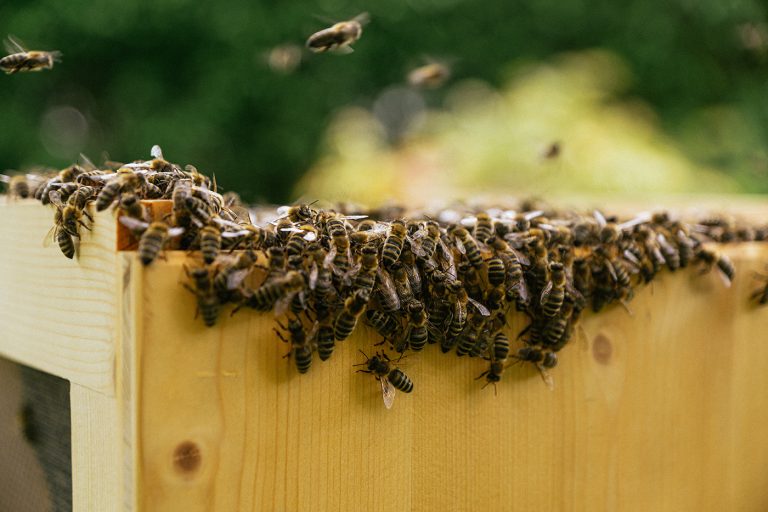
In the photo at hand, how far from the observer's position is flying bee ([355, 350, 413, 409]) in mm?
2012

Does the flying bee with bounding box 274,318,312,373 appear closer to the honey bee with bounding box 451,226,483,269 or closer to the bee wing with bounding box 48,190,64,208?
the honey bee with bounding box 451,226,483,269

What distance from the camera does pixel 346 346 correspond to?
6.56 ft

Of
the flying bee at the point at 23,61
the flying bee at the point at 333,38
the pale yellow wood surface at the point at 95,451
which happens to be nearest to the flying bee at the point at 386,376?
the pale yellow wood surface at the point at 95,451

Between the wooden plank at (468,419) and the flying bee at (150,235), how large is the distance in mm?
44

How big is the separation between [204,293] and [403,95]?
723 inches

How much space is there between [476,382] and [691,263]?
44.9 inches

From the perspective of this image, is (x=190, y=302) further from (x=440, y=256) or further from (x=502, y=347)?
(x=502, y=347)

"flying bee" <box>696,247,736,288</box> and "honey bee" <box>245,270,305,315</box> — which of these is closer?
"honey bee" <box>245,270,305,315</box>

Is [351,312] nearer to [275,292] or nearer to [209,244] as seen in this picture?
[275,292]

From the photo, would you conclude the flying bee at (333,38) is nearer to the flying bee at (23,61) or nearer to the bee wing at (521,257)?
the flying bee at (23,61)

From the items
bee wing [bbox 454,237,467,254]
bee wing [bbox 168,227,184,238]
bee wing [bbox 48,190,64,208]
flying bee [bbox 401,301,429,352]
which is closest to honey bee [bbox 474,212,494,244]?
bee wing [bbox 454,237,467,254]

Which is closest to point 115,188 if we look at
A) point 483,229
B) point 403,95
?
point 483,229

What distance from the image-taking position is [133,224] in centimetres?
171

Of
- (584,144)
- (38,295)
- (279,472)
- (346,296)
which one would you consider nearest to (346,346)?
(346,296)
